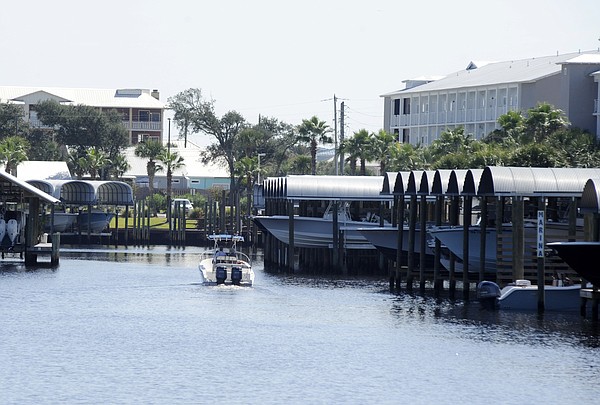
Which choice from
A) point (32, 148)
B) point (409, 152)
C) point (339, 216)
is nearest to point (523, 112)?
point (409, 152)

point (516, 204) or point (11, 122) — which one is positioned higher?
point (11, 122)

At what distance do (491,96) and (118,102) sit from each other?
71.8m

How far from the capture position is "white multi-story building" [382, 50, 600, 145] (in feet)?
329

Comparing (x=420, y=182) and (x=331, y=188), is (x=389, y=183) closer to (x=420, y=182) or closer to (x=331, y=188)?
(x=331, y=188)

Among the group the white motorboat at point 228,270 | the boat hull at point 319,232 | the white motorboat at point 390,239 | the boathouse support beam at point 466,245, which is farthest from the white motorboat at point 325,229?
the boathouse support beam at point 466,245

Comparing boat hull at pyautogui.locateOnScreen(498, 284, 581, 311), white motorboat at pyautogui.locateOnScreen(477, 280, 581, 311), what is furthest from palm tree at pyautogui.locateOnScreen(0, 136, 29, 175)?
boat hull at pyautogui.locateOnScreen(498, 284, 581, 311)

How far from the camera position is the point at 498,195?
52188 mm

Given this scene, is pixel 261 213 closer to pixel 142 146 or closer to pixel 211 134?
pixel 142 146

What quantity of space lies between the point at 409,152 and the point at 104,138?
58.3 m

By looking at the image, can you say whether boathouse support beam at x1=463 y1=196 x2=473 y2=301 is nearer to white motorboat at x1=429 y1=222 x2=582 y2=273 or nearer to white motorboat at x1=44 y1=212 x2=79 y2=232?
white motorboat at x1=429 y1=222 x2=582 y2=273

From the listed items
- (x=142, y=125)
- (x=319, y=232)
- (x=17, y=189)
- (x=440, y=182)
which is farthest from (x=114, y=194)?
(x=142, y=125)

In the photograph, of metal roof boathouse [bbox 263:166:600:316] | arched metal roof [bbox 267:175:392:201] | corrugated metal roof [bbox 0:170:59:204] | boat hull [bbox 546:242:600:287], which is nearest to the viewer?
boat hull [bbox 546:242:600:287]

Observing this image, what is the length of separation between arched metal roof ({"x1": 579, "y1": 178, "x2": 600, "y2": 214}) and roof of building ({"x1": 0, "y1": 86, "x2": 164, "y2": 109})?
130m

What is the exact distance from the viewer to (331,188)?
7562cm
